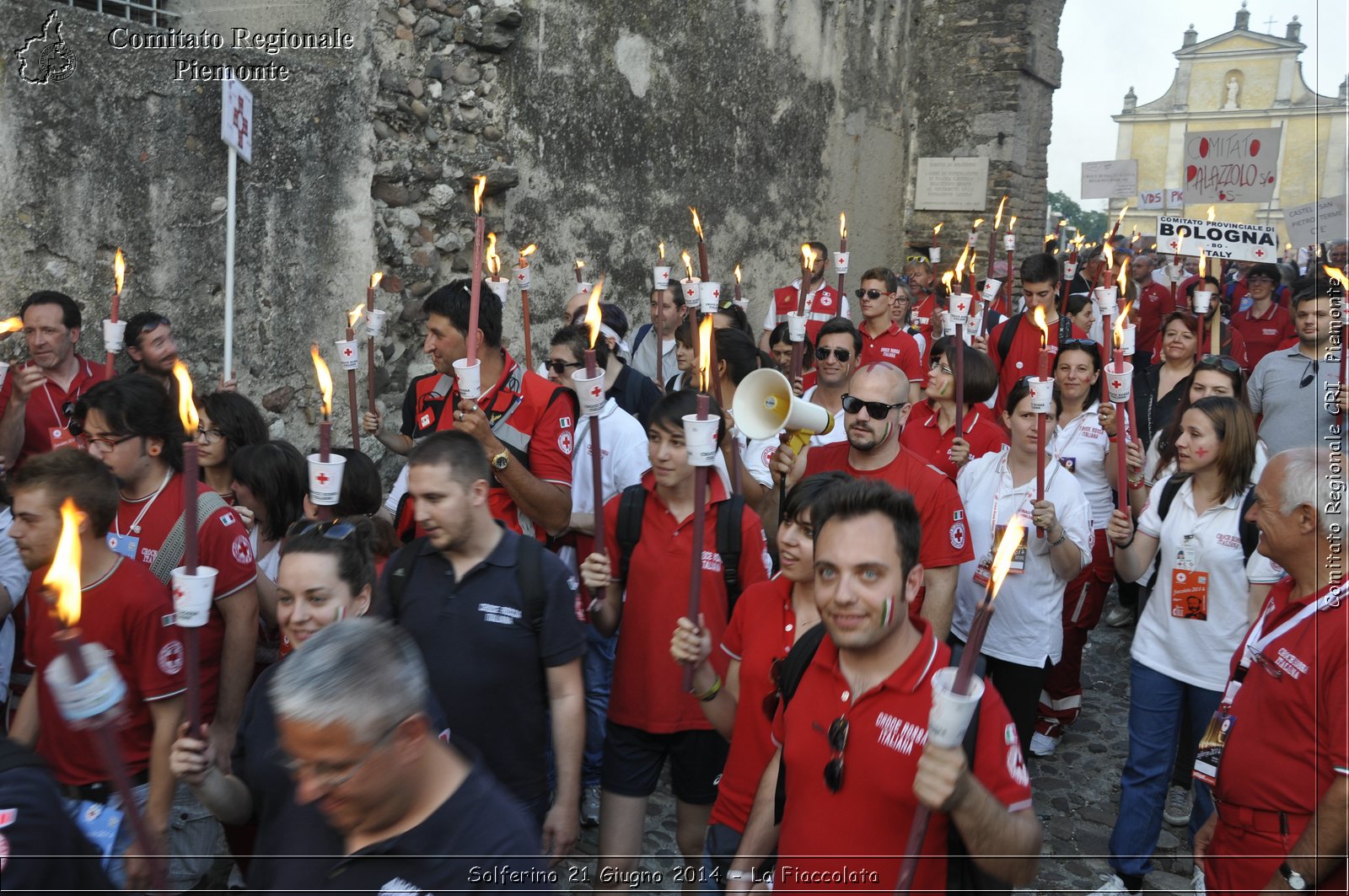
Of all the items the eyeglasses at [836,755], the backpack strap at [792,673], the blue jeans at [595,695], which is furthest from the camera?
the blue jeans at [595,695]

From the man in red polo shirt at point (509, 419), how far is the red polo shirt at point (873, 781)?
213 cm

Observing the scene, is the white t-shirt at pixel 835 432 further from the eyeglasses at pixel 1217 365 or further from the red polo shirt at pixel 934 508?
the eyeglasses at pixel 1217 365

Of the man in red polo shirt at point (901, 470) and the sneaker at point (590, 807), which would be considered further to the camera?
the sneaker at point (590, 807)

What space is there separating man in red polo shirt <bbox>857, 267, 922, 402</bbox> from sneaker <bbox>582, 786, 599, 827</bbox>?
13.0 feet

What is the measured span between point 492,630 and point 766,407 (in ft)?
4.77

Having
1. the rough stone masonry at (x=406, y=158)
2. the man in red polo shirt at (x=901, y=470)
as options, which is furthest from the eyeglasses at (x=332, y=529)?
the rough stone masonry at (x=406, y=158)

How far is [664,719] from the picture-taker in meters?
4.08

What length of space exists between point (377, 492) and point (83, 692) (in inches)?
93.4

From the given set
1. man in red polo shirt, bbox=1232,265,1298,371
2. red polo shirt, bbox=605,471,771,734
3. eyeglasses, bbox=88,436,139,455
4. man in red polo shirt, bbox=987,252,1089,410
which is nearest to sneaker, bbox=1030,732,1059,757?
red polo shirt, bbox=605,471,771,734

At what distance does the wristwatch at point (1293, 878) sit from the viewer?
9.61 ft

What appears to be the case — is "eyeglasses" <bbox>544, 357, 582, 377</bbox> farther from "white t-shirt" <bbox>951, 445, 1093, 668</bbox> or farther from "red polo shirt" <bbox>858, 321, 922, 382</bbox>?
"red polo shirt" <bbox>858, 321, 922, 382</bbox>

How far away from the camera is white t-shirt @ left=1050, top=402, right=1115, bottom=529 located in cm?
612

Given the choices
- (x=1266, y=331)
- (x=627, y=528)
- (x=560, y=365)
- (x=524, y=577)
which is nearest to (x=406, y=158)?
(x=560, y=365)

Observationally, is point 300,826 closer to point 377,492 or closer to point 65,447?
point 65,447
